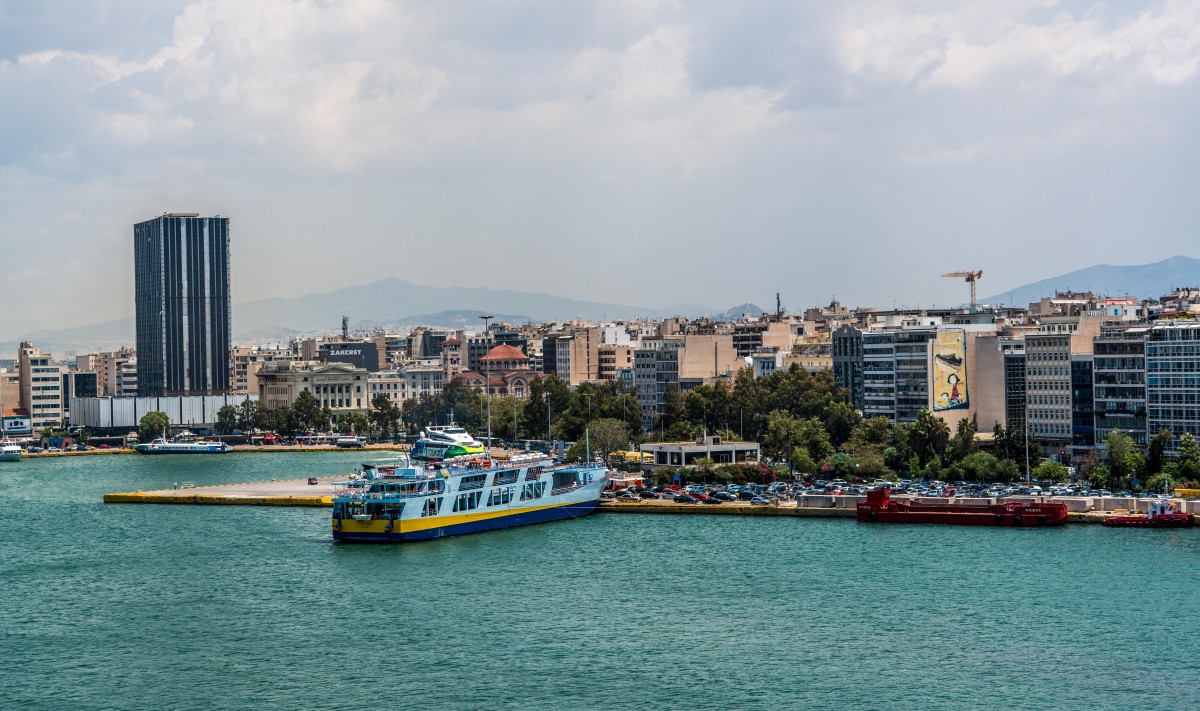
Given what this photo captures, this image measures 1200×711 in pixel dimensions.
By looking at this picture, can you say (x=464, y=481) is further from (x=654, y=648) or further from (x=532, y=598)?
(x=654, y=648)

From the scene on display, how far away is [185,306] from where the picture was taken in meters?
168

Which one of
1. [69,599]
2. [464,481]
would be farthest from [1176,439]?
[69,599]

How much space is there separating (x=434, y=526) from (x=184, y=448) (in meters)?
65.7

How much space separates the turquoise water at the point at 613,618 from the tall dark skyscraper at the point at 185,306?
4314 inches

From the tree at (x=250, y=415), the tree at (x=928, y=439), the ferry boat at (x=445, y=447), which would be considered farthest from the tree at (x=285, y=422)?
the tree at (x=928, y=439)

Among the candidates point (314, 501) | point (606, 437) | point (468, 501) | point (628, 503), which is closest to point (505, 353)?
point (606, 437)

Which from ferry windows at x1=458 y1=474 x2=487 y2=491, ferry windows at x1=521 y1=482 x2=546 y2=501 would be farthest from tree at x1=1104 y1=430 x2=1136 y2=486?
ferry windows at x1=458 y1=474 x2=487 y2=491

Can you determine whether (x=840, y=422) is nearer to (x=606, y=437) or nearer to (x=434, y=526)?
(x=606, y=437)

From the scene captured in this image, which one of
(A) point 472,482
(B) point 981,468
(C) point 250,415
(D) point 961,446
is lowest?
(B) point 981,468

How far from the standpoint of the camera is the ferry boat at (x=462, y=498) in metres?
55.3

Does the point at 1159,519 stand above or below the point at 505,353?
below

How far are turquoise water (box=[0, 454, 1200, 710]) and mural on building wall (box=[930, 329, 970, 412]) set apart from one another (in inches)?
891

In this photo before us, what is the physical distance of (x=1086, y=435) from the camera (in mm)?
70812

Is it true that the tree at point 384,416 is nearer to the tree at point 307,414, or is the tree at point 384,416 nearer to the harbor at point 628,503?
the tree at point 307,414
